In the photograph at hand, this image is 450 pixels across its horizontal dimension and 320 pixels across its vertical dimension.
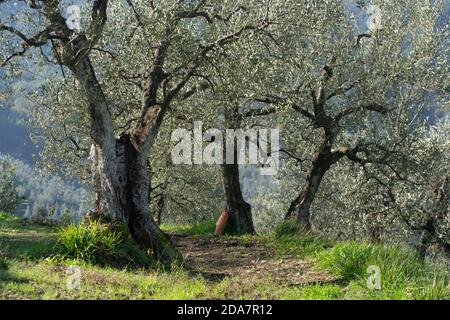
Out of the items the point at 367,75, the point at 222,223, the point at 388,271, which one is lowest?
the point at 388,271

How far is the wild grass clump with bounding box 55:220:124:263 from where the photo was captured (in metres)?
12.3

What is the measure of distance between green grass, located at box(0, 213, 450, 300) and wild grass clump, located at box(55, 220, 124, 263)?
6 cm

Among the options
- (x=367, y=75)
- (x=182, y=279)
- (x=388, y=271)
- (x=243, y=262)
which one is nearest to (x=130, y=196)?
(x=243, y=262)

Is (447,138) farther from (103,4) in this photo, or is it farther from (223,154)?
(103,4)

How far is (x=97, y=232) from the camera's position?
13.0m

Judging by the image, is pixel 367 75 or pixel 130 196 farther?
pixel 367 75

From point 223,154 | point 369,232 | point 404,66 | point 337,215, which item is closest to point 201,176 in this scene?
point 337,215

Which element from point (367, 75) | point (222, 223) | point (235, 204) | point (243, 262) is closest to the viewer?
point (243, 262)

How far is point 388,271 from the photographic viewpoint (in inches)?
403

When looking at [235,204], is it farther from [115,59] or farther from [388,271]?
[388,271]

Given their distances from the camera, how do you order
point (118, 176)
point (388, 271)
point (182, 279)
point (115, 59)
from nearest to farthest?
point (388, 271) < point (182, 279) < point (118, 176) < point (115, 59)

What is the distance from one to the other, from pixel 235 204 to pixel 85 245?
11.7 m

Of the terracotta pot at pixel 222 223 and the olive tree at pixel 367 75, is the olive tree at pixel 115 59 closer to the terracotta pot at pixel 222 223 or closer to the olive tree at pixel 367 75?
the olive tree at pixel 367 75

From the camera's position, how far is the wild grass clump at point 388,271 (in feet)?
29.8
